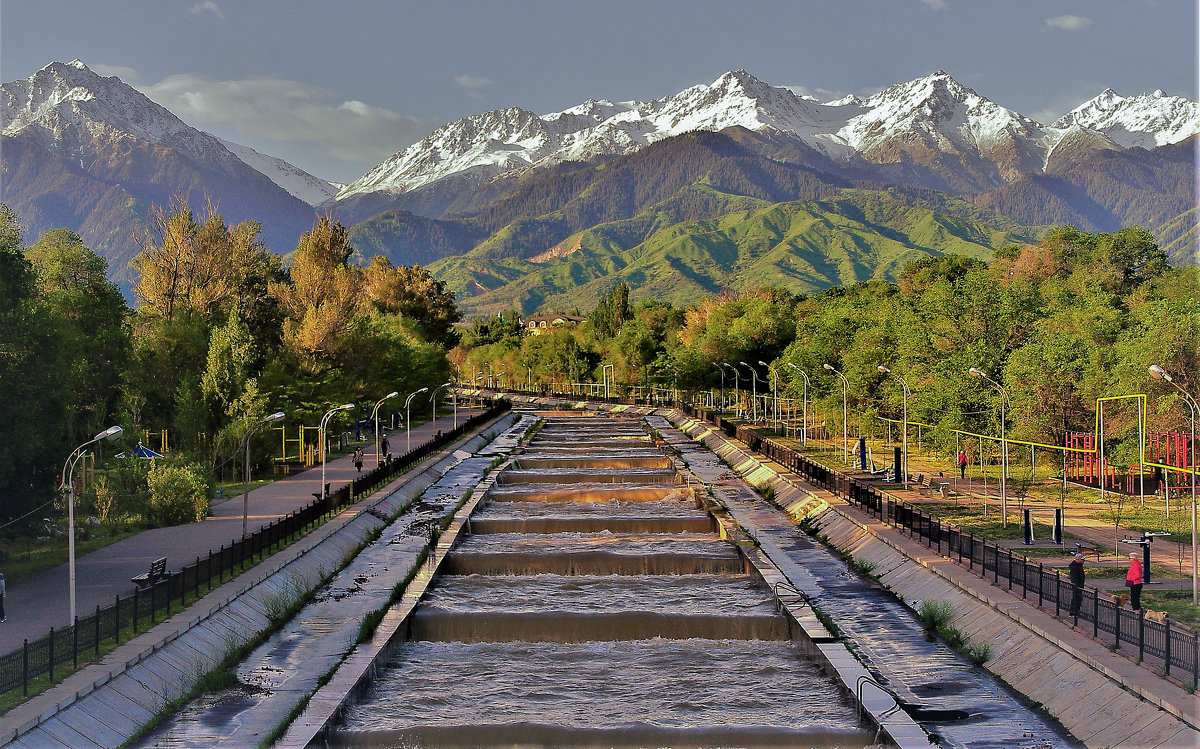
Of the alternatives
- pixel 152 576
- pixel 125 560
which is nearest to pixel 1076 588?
pixel 152 576

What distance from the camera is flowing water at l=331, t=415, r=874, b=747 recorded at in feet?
75.2

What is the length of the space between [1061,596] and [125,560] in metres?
26.1

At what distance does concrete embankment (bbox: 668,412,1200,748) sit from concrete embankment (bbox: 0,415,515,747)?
18.3 meters

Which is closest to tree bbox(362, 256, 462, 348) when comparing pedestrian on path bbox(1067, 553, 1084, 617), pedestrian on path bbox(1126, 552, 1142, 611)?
pedestrian on path bbox(1067, 553, 1084, 617)

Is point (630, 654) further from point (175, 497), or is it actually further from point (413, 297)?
point (413, 297)

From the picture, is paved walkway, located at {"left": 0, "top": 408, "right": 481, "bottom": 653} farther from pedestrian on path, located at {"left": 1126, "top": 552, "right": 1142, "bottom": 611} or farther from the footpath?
the footpath

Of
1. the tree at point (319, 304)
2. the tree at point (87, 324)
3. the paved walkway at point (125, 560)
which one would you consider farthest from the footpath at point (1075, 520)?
the tree at point (87, 324)

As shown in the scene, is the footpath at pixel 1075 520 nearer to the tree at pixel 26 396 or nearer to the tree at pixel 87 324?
the tree at pixel 26 396

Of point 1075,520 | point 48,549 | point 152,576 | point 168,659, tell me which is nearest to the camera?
point 168,659

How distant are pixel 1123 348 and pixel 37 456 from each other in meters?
43.8

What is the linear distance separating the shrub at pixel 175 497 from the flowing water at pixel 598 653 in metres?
10.00

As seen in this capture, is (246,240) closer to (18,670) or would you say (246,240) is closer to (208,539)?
(208,539)

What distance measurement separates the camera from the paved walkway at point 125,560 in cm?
2528

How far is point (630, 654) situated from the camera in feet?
94.8
